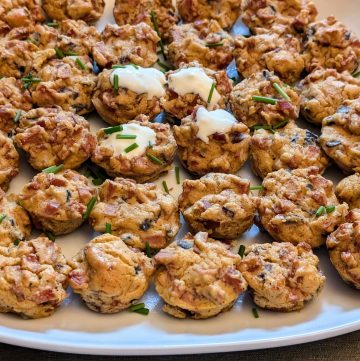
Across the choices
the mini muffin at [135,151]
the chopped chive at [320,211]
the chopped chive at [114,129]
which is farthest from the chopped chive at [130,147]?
the chopped chive at [320,211]

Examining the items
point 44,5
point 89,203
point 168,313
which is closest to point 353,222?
point 168,313

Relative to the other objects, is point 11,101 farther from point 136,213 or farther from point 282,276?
point 282,276

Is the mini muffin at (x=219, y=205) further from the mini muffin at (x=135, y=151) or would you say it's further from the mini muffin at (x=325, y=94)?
the mini muffin at (x=325, y=94)

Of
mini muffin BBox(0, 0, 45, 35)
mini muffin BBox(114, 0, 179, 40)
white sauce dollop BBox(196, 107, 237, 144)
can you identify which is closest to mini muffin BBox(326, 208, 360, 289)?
white sauce dollop BBox(196, 107, 237, 144)

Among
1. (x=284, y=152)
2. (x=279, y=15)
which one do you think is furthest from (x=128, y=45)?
(x=284, y=152)

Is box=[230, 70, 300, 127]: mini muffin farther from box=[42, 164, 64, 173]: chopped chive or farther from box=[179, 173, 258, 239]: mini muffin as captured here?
box=[42, 164, 64, 173]: chopped chive
